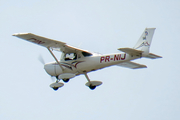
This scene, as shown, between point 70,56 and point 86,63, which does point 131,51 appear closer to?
point 86,63

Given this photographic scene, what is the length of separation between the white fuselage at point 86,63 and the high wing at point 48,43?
0.57 m

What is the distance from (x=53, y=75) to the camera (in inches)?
1005

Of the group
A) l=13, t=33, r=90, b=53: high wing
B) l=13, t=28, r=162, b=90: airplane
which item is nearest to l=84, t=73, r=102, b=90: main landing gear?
l=13, t=28, r=162, b=90: airplane

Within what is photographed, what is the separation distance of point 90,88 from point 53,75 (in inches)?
83.0

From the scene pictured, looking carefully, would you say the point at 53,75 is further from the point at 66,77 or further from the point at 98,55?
the point at 98,55

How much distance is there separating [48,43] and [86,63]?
2.12 meters

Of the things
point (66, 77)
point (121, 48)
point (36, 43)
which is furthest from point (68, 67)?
point (121, 48)

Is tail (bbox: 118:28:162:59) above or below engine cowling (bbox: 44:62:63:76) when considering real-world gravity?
above

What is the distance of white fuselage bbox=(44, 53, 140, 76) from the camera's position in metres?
24.1

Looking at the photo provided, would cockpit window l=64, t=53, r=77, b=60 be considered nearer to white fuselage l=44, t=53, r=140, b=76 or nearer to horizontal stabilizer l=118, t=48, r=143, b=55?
white fuselage l=44, t=53, r=140, b=76

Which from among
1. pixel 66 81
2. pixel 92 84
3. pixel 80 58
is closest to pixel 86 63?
pixel 80 58

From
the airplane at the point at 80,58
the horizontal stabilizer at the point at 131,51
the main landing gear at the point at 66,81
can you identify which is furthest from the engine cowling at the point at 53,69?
the horizontal stabilizer at the point at 131,51

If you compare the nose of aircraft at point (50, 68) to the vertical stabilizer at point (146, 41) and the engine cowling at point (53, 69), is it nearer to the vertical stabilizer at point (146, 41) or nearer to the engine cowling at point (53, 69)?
the engine cowling at point (53, 69)

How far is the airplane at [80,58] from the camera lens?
23.6 metres
